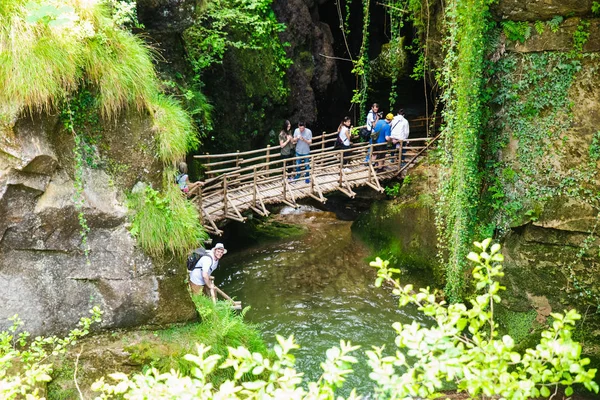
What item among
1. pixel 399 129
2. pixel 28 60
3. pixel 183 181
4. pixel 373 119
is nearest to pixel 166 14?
pixel 183 181

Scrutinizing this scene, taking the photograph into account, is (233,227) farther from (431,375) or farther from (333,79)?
(431,375)

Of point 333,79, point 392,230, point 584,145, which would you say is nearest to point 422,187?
point 392,230

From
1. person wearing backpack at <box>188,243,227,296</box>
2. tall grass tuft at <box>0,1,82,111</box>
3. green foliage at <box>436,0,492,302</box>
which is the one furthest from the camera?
green foliage at <box>436,0,492,302</box>

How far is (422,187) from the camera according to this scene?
1297 centimetres

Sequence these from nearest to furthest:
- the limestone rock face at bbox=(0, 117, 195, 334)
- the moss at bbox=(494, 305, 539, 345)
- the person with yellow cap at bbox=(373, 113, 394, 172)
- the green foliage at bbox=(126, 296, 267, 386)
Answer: the limestone rock face at bbox=(0, 117, 195, 334)
the green foliage at bbox=(126, 296, 267, 386)
the moss at bbox=(494, 305, 539, 345)
the person with yellow cap at bbox=(373, 113, 394, 172)

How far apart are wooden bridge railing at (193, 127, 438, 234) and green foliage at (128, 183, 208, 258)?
268cm

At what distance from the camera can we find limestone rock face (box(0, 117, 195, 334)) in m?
6.59

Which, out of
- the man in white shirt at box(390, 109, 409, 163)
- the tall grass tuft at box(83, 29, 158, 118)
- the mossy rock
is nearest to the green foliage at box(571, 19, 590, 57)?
the mossy rock

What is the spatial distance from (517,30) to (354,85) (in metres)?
8.72

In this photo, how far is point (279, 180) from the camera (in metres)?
12.8

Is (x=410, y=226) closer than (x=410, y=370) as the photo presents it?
No

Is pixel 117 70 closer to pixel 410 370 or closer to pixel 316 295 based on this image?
pixel 410 370

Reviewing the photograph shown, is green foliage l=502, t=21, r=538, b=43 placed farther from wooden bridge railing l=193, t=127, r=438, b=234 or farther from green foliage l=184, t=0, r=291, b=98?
green foliage l=184, t=0, r=291, b=98

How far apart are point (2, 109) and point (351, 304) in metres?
8.36
